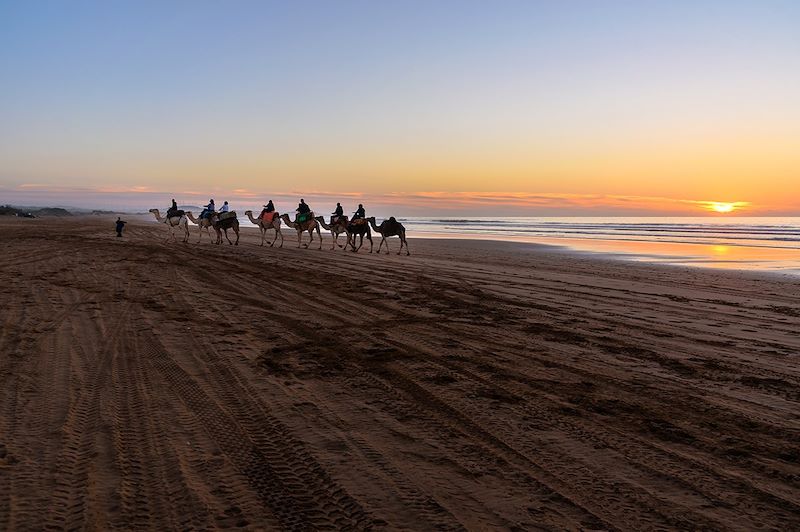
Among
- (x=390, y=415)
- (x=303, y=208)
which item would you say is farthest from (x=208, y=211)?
(x=390, y=415)

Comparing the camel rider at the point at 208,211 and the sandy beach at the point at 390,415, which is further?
the camel rider at the point at 208,211

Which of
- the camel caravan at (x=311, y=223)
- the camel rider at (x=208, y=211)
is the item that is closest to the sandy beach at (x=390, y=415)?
the camel caravan at (x=311, y=223)

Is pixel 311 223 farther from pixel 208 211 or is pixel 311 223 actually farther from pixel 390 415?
pixel 390 415

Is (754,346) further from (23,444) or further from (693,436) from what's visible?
(23,444)

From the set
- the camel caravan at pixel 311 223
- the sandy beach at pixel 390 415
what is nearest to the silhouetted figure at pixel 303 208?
the camel caravan at pixel 311 223

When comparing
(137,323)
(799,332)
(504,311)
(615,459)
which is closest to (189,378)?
(137,323)

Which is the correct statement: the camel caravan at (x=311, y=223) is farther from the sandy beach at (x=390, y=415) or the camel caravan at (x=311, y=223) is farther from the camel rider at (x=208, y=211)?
the sandy beach at (x=390, y=415)

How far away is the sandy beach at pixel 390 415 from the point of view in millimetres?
3730

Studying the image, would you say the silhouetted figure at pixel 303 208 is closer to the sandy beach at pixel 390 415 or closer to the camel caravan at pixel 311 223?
the camel caravan at pixel 311 223

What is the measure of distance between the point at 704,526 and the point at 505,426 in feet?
6.07

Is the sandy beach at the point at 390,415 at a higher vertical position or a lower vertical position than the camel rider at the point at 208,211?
lower

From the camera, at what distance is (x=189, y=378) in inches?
246

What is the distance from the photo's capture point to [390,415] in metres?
5.39

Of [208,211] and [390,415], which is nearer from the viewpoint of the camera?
[390,415]
